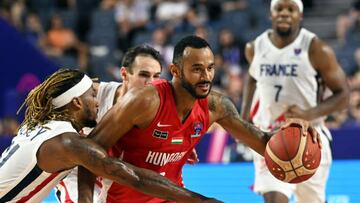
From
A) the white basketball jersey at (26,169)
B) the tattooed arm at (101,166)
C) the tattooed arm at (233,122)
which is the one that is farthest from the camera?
the tattooed arm at (233,122)

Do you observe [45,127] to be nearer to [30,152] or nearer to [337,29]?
[30,152]

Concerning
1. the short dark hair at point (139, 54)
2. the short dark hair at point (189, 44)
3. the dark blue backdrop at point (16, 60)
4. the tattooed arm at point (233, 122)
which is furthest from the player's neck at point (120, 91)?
the dark blue backdrop at point (16, 60)

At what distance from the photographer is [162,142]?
532 cm

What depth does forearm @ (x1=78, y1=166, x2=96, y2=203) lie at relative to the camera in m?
5.03

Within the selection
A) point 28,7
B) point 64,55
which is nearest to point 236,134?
point 64,55

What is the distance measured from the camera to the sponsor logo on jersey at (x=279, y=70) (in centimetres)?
720

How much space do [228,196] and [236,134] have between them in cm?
283

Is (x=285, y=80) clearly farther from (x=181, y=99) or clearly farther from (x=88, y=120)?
(x=88, y=120)

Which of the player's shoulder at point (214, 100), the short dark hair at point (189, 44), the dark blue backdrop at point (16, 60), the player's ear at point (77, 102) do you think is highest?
the short dark hair at point (189, 44)

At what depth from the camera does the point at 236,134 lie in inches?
227

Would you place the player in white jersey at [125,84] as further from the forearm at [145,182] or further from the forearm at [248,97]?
the forearm at [248,97]

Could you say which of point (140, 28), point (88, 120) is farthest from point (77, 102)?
point (140, 28)

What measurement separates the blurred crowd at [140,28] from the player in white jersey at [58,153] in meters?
7.78

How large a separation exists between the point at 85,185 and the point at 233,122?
45.7 inches
